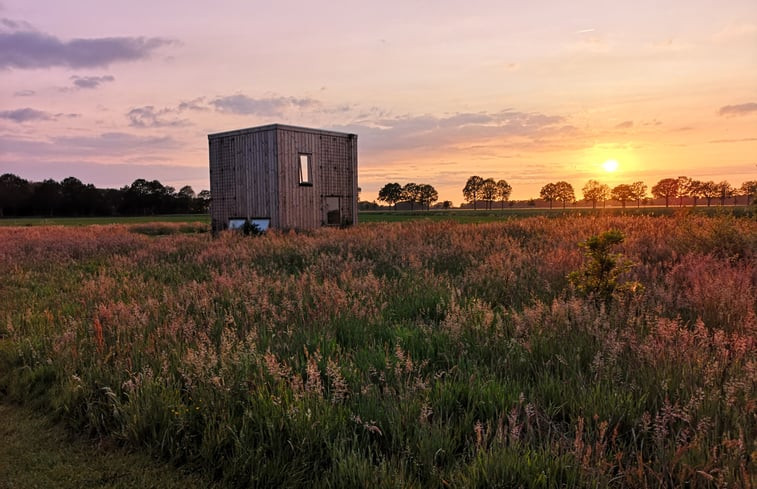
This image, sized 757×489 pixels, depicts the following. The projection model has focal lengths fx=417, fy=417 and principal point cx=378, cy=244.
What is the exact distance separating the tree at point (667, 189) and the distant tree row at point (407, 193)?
80.1 meters

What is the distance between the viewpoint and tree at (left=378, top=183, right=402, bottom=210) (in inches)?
6590

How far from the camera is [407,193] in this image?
167 meters

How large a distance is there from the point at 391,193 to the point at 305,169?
14417 cm

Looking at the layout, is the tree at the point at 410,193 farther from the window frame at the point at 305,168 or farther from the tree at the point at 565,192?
the window frame at the point at 305,168

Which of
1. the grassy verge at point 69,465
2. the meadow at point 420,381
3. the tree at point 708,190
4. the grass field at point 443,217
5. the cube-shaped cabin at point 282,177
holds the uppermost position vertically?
the tree at point 708,190

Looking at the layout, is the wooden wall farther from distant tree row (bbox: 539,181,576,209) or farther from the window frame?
distant tree row (bbox: 539,181,576,209)

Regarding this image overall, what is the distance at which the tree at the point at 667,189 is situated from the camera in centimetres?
14638

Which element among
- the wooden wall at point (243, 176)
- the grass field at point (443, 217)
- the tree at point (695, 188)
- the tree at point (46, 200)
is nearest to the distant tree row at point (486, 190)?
the tree at point (695, 188)

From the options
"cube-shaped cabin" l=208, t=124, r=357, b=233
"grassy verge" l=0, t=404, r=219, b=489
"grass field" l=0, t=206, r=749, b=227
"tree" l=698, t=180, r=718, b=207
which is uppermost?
"tree" l=698, t=180, r=718, b=207

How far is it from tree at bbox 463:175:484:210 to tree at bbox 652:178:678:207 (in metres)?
61.2

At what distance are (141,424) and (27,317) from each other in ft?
15.7

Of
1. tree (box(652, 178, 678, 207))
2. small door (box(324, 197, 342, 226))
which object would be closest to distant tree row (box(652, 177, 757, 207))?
tree (box(652, 178, 678, 207))

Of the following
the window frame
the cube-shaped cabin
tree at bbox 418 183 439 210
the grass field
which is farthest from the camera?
tree at bbox 418 183 439 210

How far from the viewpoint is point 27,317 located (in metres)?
6.73
